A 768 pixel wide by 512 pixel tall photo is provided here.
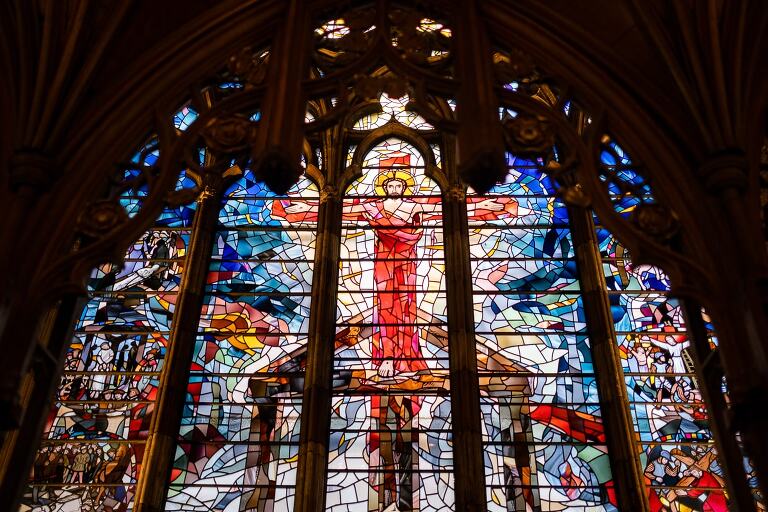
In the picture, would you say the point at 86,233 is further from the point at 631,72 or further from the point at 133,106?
the point at 631,72

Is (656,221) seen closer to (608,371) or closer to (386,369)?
(608,371)

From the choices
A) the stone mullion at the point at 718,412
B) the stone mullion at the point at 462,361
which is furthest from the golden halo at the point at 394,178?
the stone mullion at the point at 718,412

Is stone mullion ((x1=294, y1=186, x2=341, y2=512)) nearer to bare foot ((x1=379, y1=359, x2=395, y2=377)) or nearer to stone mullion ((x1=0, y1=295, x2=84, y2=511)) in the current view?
bare foot ((x1=379, y1=359, x2=395, y2=377))

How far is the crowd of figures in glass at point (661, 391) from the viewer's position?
25.8ft

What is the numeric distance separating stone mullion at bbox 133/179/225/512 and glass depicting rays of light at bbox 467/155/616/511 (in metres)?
2.27

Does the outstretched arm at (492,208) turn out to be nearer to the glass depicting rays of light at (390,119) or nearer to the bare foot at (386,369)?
the glass depicting rays of light at (390,119)

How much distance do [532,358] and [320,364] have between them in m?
1.71

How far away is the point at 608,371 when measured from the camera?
8.28 meters

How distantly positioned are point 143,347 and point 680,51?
4.70 m

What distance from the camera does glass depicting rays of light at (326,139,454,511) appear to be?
7.76 metres

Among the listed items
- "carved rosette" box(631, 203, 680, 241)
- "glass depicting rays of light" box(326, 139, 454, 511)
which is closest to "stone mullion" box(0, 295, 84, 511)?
"glass depicting rays of light" box(326, 139, 454, 511)

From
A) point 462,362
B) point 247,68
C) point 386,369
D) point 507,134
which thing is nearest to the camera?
point 507,134

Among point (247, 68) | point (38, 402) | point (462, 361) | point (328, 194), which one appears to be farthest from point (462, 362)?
point (38, 402)

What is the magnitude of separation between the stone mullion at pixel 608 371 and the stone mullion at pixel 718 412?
58.4 inches
